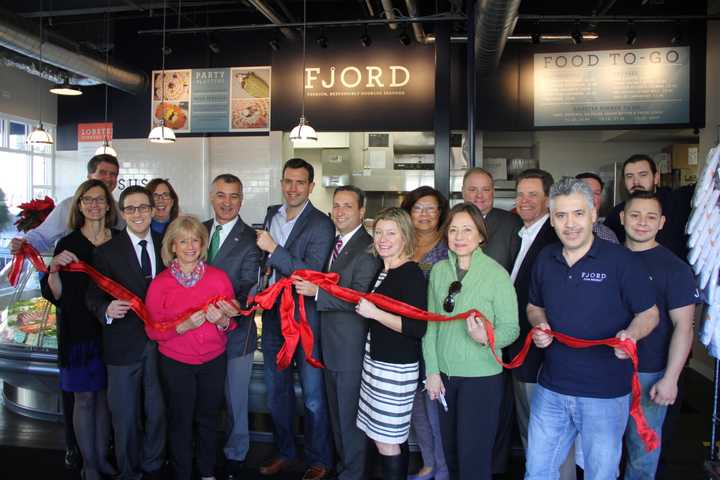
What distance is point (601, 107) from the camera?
7.23 m

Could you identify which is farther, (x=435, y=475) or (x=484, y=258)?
(x=435, y=475)

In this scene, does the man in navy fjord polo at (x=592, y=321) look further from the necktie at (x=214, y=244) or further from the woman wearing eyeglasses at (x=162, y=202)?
the woman wearing eyeglasses at (x=162, y=202)

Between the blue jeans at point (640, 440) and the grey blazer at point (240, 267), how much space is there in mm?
2198

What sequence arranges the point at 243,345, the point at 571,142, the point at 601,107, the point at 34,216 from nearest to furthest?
the point at 243,345
the point at 34,216
the point at 601,107
the point at 571,142

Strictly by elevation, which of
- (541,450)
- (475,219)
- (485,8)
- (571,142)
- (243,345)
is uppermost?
(485,8)

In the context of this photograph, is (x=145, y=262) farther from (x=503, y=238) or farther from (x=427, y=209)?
(x=503, y=238)

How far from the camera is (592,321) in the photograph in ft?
7.80

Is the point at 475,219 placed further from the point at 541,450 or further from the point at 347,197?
the point at 541,450

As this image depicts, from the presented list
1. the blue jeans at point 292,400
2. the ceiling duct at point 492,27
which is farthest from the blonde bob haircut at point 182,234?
the ceiling duct at point 492,27

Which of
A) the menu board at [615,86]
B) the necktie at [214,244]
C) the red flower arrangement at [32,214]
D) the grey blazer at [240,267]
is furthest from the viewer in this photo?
the menu board at [615,86]

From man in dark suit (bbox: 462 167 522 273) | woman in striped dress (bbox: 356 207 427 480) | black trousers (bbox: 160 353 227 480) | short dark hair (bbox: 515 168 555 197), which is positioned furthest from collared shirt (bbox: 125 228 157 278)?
short dark hair (bbox: 515 168 555 197)

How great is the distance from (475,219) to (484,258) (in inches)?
7.8

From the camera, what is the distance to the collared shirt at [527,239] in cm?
315

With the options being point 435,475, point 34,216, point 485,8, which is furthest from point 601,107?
point 34,216
